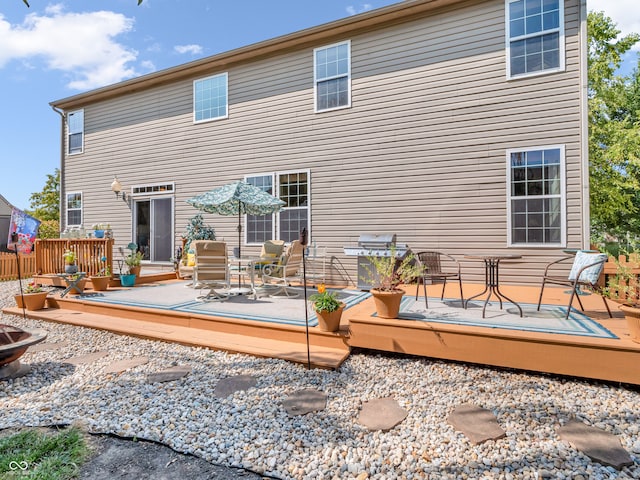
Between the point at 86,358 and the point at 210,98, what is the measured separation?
7001 millimetres

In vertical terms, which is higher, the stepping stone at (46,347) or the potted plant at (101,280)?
the potted plant at (101,280)

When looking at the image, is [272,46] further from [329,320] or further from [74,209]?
[74,209]

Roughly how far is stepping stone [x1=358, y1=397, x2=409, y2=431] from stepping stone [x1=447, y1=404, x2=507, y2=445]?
1.22 ft

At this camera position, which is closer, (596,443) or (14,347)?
(596,443)

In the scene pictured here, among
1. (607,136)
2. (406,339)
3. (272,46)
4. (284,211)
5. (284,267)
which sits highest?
(272,46)

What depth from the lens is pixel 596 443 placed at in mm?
2174

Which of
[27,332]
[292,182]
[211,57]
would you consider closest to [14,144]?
[211,57]

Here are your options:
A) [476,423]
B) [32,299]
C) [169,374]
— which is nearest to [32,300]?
[32,299]

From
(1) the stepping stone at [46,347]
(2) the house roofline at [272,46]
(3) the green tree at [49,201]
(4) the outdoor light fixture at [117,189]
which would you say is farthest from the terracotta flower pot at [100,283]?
(3) the green tree at [49,201]

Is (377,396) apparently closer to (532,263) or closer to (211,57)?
(532,263)

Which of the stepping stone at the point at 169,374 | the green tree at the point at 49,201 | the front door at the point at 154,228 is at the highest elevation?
the green tree at the point at 49,201

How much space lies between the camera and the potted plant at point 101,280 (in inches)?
254

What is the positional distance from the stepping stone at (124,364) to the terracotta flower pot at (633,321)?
4.51m

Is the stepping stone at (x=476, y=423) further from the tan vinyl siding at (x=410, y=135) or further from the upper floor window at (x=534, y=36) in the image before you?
the upper floor window at (x=534, y=36)
